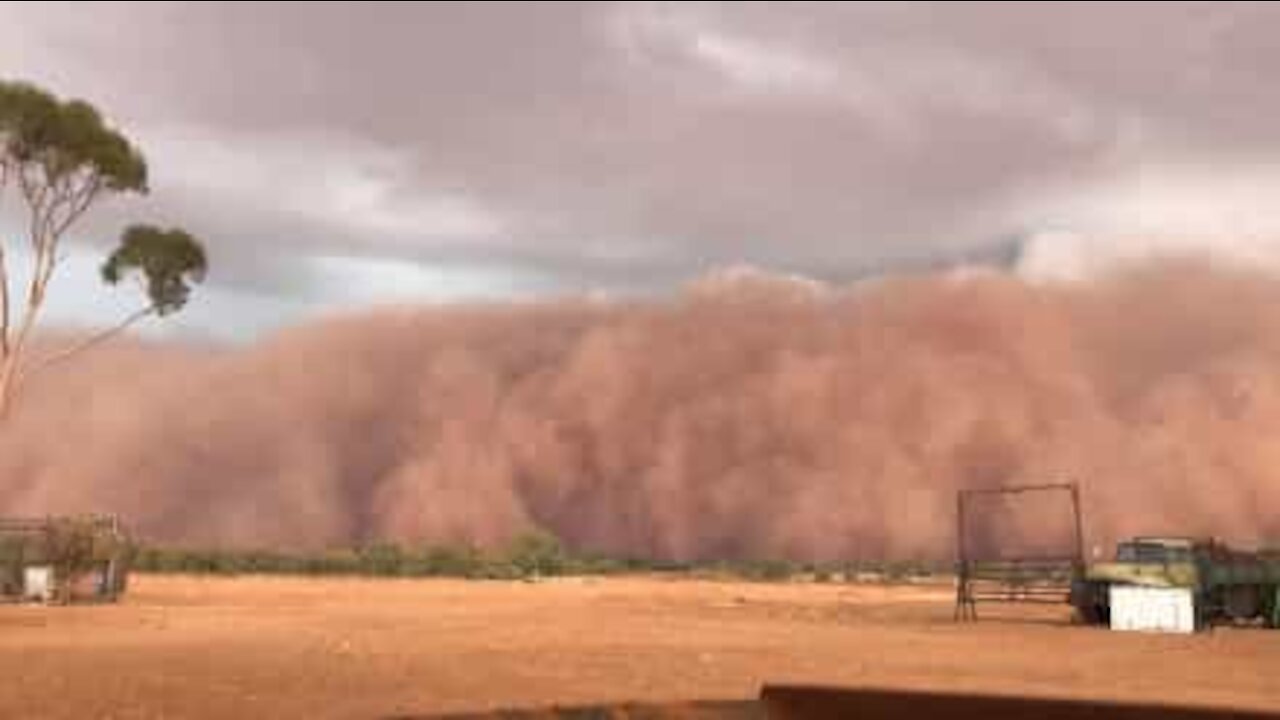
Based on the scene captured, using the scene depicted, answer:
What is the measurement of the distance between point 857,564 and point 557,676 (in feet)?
412

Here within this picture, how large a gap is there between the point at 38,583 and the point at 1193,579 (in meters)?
31.2

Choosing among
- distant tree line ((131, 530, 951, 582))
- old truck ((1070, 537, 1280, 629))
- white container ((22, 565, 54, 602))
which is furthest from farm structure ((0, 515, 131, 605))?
distant tree line ((131, 530, 951, 582))

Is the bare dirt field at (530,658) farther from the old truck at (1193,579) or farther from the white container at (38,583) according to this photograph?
the white container at (38,583)

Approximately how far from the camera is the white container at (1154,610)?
113 ft

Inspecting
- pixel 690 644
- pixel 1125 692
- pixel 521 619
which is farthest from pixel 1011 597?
pixel 1125 692

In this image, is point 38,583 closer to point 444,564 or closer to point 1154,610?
point 1154,610

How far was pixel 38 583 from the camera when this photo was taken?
142 feet

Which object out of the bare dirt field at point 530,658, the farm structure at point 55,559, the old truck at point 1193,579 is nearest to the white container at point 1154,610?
the old truck at point 1193,579

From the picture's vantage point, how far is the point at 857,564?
142375mm

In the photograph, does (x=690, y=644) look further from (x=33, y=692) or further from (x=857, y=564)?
(x=857, y=564)

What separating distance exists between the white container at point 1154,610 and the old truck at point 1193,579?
0.05 metres

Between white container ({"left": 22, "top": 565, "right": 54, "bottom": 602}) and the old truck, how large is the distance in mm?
28088

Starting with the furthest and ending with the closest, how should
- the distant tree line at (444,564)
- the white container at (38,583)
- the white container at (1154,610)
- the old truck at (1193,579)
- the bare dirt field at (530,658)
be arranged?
1. the distant tree line at (444,564)
2. the white container at (38,583)
3. the old truck at (1193,579)
4. the white container at (1154,610)
5. the bare dirt field at (530,658)

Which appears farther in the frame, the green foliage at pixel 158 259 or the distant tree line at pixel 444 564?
the distant tree line at pixel 444 564
